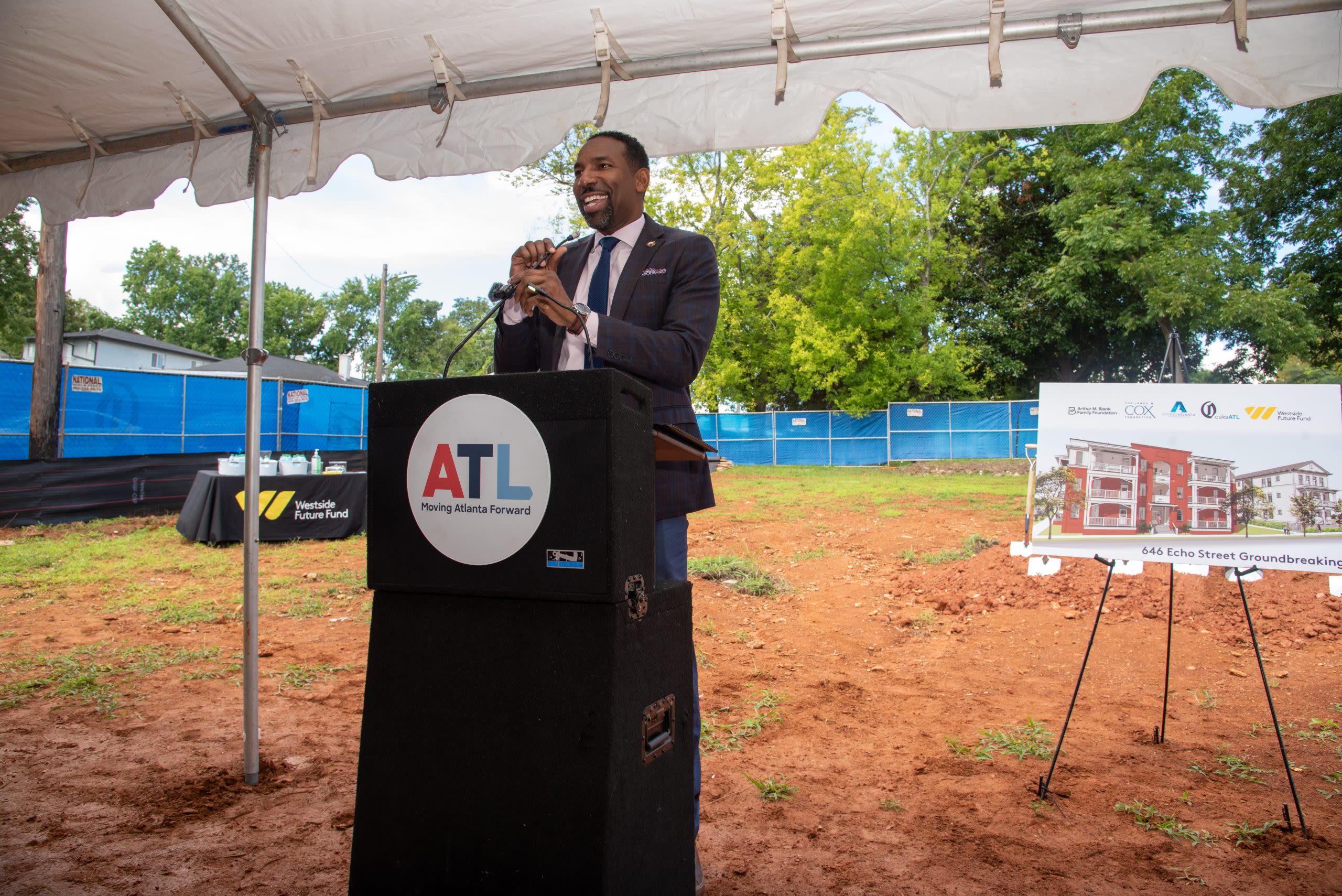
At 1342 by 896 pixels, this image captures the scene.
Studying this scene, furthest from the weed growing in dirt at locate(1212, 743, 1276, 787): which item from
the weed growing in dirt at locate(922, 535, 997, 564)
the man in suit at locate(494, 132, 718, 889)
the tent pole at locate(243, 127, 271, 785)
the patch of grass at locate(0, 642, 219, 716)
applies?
the patch of grass at locate(0, 642, 219, 716)

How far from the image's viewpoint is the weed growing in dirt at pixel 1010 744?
354cm

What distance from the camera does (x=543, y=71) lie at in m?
2.88

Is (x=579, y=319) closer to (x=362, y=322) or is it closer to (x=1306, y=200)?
(x=1306, y=200)

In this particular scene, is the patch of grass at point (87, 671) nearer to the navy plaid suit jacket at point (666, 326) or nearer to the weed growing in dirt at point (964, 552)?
the navy plaid suit jacket at point (666, 326)

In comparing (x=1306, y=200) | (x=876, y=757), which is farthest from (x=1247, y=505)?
(x=1306, y=200)

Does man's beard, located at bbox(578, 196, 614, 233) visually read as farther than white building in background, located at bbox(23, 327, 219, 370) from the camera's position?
No

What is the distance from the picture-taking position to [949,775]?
10.8 feet

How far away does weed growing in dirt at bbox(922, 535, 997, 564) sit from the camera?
8.41 m

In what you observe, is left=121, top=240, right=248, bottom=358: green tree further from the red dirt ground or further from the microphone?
the microphone

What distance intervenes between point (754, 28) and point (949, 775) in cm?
298

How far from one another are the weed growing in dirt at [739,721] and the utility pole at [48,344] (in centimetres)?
1303

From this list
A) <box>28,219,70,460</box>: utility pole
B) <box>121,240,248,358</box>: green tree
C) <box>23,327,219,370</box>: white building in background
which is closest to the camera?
<box>28,219,70,460</box>: utility pole

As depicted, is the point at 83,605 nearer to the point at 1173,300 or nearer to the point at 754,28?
the point at 754,28

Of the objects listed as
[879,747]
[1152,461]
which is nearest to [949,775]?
[879,747]
